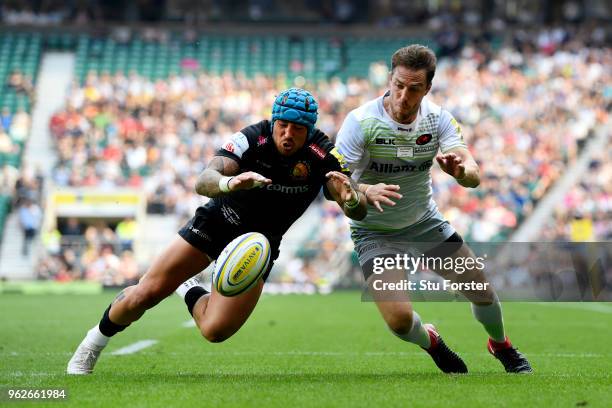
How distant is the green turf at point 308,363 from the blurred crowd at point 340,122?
31.5 ft

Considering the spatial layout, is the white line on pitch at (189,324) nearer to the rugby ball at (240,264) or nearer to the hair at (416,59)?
the rugby ball at (240,264)

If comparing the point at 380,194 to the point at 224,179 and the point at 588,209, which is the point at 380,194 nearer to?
the point at 224,179

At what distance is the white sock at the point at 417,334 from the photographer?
26.1 ft

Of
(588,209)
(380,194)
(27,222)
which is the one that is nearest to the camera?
(380,194)

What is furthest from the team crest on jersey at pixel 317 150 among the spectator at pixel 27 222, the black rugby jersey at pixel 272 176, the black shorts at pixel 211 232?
the spectator at pixel 27 222

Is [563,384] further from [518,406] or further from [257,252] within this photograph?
[257,252]

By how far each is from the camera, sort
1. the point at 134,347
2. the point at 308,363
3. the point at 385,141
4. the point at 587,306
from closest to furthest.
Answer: the point at 385,141 < the point at 308,363 < the point at 134,347 < the point at 587,306

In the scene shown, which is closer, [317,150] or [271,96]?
[317,150]

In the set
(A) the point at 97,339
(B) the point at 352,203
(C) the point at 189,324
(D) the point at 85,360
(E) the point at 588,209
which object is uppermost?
(B) the point at 352,203

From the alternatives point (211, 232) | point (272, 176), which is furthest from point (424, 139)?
point (211, 232)

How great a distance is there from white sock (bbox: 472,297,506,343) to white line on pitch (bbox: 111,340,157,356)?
3.67m

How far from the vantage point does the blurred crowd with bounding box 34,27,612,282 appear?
88.0 ft

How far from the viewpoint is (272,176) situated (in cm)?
770

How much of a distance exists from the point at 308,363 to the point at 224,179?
9.06 ft
